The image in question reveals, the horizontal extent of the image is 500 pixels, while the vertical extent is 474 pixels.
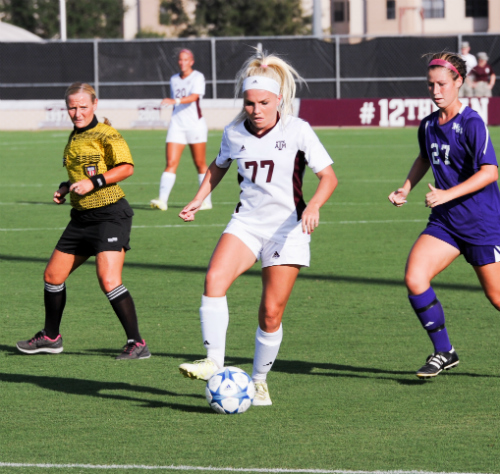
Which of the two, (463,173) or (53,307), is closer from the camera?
(463,173)

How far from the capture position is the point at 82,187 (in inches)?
248

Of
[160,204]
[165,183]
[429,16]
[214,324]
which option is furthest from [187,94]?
[429,16]

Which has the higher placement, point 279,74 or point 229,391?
point 279,74

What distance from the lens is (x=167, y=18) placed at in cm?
7675

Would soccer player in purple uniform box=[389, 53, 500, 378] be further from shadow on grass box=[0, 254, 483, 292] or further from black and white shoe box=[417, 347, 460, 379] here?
shadow on grass box=[0, 254, 483, 292]

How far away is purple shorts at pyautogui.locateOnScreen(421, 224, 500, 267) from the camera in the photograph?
5879mm

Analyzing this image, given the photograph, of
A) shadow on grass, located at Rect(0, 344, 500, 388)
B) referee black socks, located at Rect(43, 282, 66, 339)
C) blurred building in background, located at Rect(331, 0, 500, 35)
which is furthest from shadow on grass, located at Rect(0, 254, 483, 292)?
blurred building in background, located at Rect(331, 0, 500, 35)

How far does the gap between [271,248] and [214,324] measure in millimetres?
535

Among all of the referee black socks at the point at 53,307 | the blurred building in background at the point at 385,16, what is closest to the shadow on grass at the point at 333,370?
the referee black socks at the point at 53,307

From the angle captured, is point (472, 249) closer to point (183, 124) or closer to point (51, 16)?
point (183, 124)

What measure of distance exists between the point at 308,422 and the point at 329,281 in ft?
13.7

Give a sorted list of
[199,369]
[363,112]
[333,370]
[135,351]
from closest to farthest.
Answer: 1. [199,369]
2. [333,370]
3. [135,351]
4. [363,112]

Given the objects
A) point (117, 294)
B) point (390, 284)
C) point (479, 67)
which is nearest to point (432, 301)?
point (117, 294)

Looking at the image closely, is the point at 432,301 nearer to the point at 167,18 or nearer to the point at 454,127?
the point at 454,127
